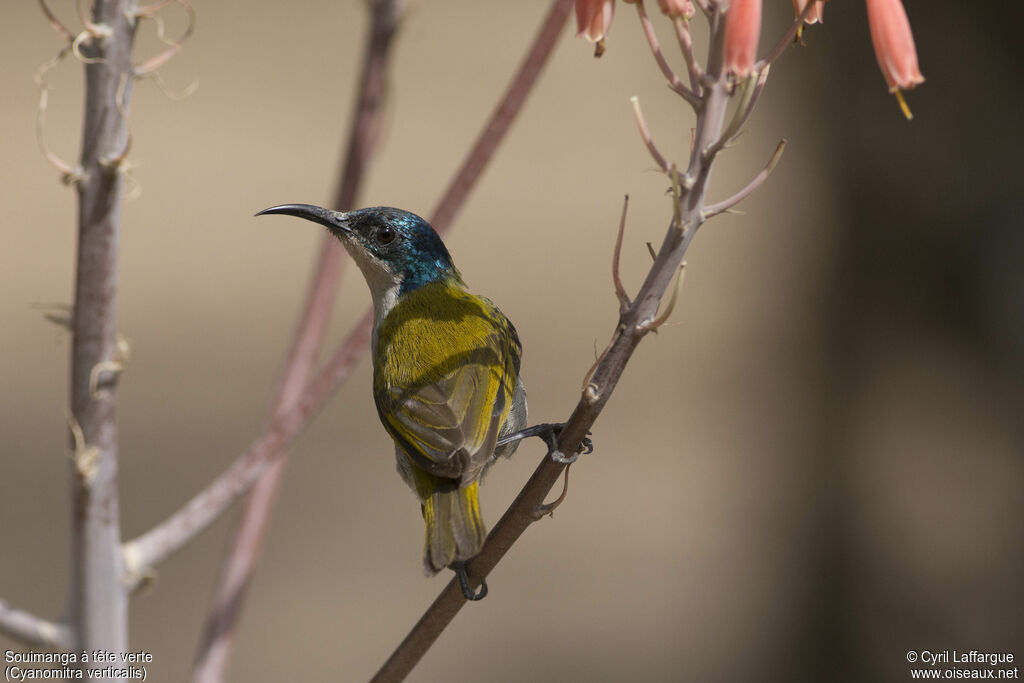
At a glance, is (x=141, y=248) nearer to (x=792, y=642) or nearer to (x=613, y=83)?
(x=613, y=83)

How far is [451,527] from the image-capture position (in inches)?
58.4

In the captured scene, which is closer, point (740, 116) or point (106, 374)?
point (740, 116)

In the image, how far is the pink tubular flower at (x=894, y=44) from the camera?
1.04 meters

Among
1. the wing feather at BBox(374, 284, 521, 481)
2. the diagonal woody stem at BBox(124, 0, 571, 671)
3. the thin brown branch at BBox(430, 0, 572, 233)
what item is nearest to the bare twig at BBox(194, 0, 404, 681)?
the diagonal woody stem at BBox(124, 0, 571, 671)

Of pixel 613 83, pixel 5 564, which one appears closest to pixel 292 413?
pixel 5 564

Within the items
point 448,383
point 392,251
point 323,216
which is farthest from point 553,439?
point 392,251

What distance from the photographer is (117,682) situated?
1.16m

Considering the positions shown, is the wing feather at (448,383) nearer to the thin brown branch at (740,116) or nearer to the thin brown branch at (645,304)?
the thin brown branch at (645,304)

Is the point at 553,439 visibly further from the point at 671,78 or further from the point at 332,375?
the point at 671,78

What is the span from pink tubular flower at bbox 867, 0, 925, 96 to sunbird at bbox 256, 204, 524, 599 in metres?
0.59

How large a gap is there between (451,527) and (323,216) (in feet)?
1.92

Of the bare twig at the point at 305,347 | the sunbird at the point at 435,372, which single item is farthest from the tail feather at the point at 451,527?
the bare twig at the point at 305,347

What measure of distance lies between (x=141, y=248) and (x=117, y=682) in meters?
4.95

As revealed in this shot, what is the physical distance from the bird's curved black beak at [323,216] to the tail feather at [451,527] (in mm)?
470
